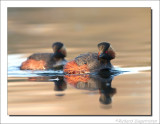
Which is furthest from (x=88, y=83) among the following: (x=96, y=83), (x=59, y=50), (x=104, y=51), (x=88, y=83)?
(x=59, y=50)

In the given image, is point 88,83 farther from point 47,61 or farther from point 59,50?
point 59,50

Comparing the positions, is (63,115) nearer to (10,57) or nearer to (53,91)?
(53,91)

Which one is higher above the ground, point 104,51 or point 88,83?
point 104,51

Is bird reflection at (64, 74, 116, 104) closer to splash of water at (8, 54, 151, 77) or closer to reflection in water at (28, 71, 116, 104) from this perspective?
reflection in water at (28, 71, 116, 104)

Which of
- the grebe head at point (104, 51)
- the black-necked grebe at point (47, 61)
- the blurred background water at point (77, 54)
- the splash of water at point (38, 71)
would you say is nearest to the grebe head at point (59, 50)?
the black-necked grebe at point (47, 61)

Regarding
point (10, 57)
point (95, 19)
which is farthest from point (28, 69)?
point (95, 19)

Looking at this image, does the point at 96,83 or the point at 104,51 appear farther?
the point at 104,51

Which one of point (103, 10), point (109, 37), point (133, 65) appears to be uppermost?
point (103, 10)

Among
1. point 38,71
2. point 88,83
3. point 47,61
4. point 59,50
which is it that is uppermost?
point 59,50

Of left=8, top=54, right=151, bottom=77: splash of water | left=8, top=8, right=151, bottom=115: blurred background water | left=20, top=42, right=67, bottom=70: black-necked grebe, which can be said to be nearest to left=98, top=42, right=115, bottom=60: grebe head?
left=8, top=54, right=151, bottom=77: splash of water
